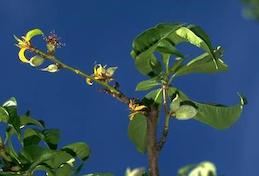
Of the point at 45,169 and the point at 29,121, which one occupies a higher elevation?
the point at 29,121

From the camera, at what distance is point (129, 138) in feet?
5.48

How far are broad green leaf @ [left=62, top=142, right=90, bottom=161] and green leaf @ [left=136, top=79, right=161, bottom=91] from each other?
0.28m

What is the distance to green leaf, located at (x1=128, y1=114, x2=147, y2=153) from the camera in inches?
64.1

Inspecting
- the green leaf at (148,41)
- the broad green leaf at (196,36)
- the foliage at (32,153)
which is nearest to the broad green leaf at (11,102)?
the foliage at (32,153)

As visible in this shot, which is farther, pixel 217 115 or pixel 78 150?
pixel 78 150

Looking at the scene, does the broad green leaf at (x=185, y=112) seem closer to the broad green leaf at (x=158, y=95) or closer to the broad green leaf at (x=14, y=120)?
the broad green leaf at (x=158, y=95)

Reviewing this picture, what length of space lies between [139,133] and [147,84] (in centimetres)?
14

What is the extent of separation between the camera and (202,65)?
155 cm

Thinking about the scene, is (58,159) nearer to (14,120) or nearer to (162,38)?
(14,120)

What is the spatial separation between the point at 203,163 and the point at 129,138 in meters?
0.23

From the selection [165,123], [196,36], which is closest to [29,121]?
[165,123]

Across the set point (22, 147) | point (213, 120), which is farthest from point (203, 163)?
point (22, 147)

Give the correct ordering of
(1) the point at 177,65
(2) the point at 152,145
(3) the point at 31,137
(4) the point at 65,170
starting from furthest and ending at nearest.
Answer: (3) the point at 31,137 < (4) the point at 65,170 < (1) the point at 177,65 < (2) the point at 152,145

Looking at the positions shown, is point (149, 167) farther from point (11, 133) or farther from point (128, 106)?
point (11, 133)
